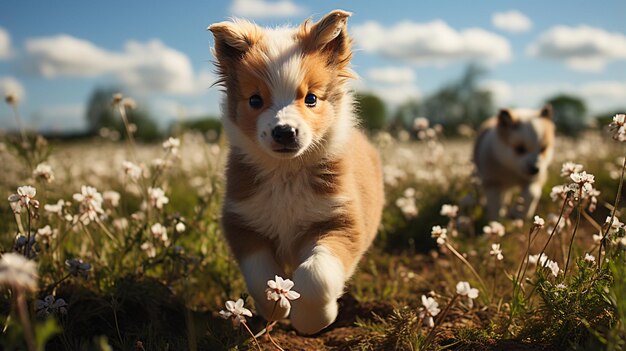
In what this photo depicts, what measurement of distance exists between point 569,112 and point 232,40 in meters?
25.3

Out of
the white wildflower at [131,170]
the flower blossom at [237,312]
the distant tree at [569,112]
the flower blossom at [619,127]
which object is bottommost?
the flower blossom at [237,312]

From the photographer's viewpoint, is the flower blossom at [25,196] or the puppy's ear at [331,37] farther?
the puppy's ear at [331,37]

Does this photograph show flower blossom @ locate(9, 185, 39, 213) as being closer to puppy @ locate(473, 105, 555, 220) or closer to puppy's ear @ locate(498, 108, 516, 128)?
puppy @ locate(473, 105, 555, 220)

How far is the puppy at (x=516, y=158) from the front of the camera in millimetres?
7219

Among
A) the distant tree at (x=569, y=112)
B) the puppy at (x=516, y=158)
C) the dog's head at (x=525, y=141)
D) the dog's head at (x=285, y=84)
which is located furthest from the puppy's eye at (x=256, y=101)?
the distant tree at (x=569, y=112)

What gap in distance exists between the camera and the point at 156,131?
81.2ft

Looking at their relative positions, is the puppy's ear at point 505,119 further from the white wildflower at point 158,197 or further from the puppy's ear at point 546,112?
the white wildflower at point 158,197

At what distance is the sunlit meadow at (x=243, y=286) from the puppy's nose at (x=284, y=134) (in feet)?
2.89

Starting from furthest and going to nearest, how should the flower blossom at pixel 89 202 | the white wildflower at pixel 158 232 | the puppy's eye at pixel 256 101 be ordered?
the white wildflower at pixel 158 232, the flower blossom at pixel 89 202, the puppy's eye at pixel 256 101

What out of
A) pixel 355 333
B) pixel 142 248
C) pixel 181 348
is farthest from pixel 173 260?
pixel 355 333

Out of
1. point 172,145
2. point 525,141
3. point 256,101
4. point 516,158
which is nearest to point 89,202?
point 172,145

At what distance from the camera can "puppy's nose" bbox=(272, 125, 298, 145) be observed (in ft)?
10.2

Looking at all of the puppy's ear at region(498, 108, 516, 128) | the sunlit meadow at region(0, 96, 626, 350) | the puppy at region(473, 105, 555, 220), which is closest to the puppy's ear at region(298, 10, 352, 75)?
the sunlit meadow at region(0, 96, 626, 350)

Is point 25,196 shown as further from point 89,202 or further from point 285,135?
point 285,135
